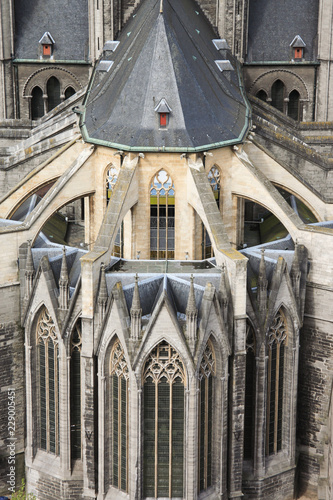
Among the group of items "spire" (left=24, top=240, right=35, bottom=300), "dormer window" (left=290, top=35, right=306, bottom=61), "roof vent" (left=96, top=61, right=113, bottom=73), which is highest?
"dormer window" (left=290, top=35, right=306, bottom=61)

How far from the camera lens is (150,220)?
63.8 meters

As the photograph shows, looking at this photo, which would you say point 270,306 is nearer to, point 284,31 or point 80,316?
point 80,316

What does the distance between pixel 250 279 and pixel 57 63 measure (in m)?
29.1

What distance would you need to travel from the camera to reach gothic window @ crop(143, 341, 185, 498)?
Result: 189 feet

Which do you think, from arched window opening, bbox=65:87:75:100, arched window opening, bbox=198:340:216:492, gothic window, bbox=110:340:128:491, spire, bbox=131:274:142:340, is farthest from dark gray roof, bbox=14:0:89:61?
arched window opening, bbox=198:340:216:492

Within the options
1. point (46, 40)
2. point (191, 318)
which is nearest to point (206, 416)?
point (191, 318)

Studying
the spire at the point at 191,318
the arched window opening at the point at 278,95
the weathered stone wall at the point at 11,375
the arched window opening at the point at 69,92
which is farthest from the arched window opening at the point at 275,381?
the arched window opening at the point at 69,92

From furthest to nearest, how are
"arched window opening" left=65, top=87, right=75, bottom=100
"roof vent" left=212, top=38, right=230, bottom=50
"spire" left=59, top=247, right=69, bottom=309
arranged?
"arched window opening" left=65, top=87, right=75, bottom=100
"roof vent" left=212, top=38, right=230, bottom=50
"spire" left=59, top=247, right=69, bottom=309

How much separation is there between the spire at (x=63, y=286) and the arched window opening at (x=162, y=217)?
6392mm

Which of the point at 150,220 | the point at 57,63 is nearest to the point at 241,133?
the point at 150,220

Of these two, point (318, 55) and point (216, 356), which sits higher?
point (318, 55)

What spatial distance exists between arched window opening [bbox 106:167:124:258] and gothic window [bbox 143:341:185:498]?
371 inches

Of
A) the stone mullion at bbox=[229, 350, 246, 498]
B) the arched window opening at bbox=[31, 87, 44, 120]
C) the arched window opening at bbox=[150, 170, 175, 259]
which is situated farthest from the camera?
the arched window opening at bbox=[31, 87, 44, 120]

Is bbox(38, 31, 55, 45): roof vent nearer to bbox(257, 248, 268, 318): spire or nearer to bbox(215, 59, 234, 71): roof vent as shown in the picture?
bbox(215, 59, 234, 71): roof vent
